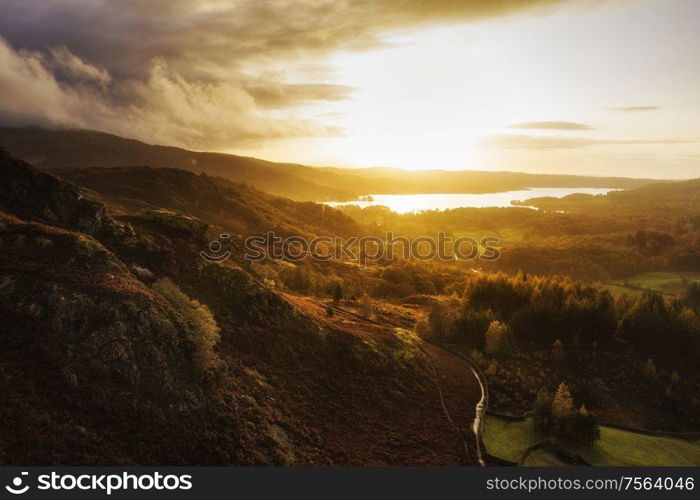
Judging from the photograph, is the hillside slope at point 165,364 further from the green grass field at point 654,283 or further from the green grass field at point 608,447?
the green grass field at point 654,283

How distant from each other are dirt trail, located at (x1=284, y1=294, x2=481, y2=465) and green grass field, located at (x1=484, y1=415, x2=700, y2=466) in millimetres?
2233

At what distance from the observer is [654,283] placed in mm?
121562

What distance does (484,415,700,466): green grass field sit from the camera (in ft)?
98.0

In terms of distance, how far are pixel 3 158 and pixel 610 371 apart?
63.9 metres

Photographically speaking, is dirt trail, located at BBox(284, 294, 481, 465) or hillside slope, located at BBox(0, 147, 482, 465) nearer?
hillside slope, located at BBox(0, 147, 482, 465)

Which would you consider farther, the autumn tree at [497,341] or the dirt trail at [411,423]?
the autumn tree at [497,341]

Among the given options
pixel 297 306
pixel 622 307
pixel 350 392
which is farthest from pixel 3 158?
pixel 622 307

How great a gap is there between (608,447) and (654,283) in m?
114

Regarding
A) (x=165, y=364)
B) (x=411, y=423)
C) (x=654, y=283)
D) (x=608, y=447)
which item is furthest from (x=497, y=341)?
(x=654, y=283)

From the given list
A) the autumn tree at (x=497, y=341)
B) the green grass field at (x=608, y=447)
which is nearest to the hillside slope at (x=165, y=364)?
the green grass field at (x=608, y=447)

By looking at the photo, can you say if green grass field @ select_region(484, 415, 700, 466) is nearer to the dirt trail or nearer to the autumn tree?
the dirt trail

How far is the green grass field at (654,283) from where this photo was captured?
4424 inches

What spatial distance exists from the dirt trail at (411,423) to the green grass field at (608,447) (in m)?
2.23

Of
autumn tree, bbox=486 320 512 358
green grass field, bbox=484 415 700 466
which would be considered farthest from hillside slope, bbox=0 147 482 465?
autumn tree, bbox=486 320 512 358
